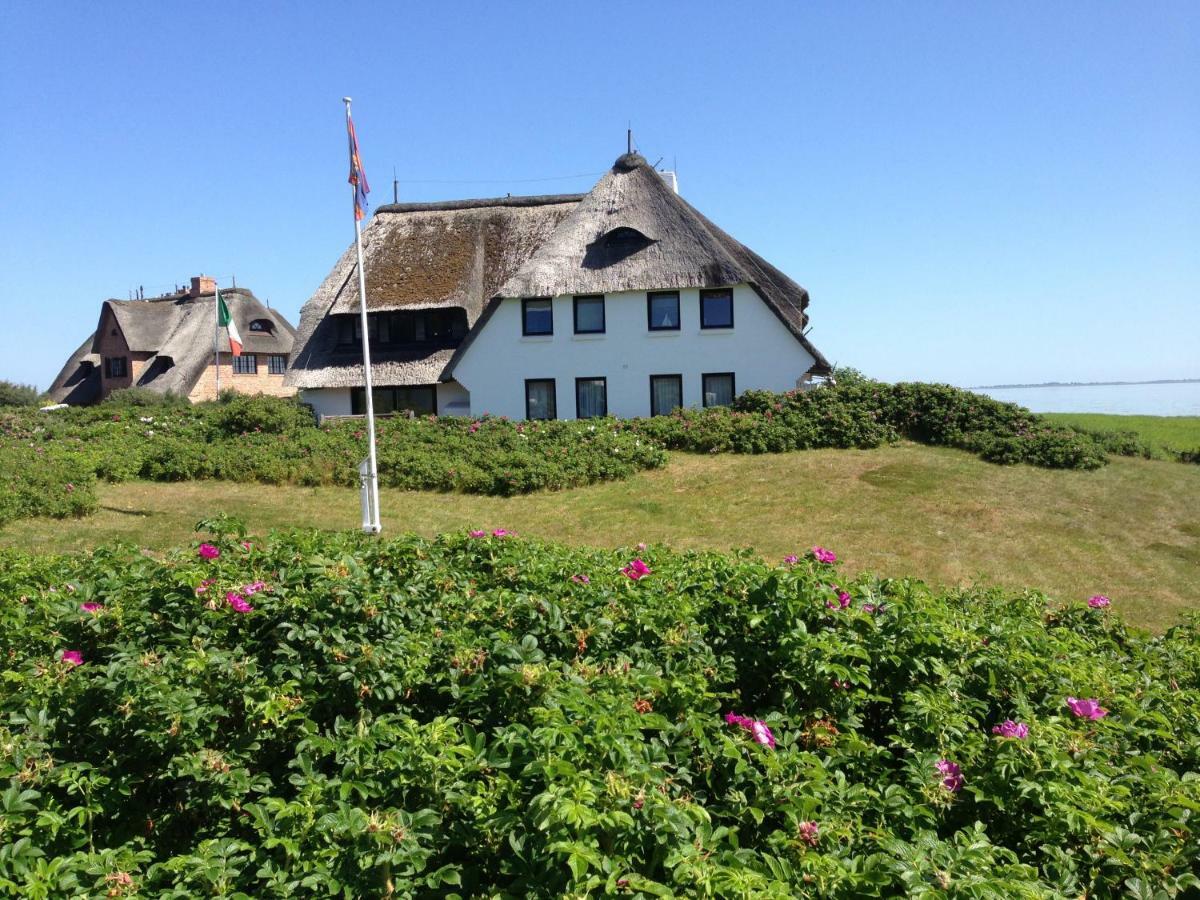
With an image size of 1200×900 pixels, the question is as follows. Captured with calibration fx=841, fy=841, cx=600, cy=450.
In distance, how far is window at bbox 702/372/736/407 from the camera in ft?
79.7

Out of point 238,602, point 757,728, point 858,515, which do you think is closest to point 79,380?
point 858,515

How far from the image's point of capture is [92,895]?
292cm

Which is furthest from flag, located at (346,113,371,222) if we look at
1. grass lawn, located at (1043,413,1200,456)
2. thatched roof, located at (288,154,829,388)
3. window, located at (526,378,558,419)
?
grass lawn, located at (1043,413,1200,456)

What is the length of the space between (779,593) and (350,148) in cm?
1283

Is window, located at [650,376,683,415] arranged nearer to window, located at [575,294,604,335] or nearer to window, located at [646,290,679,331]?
window, located at [646,290,679,331]

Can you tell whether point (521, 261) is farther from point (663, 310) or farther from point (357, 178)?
point (357, 178)

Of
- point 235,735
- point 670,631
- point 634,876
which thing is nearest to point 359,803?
point 235,735

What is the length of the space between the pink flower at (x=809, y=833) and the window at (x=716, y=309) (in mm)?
21818

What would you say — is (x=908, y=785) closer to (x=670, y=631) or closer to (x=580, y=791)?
(x=670, y=631)

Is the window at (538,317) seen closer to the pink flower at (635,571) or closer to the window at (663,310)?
the window at (663,310)

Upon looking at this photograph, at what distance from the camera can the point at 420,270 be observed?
88.1 feet

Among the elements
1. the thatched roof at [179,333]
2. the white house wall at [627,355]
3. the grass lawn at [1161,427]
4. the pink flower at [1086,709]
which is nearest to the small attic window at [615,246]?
the white house wall at [627,355]

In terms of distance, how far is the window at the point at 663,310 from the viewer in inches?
961

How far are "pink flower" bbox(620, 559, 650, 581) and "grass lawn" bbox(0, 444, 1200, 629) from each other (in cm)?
757
